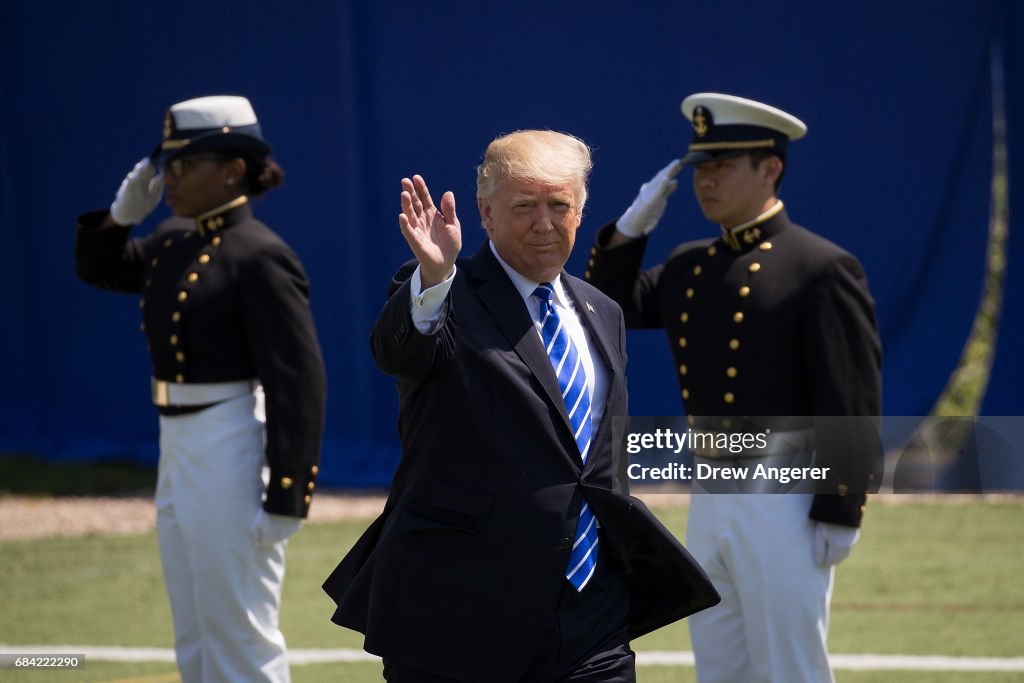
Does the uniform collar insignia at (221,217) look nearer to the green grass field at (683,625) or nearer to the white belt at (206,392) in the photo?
the white belt at (206,392)

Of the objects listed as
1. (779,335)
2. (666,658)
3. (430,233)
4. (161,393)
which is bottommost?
(666,658)

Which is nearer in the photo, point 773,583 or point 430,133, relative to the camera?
point 773,583

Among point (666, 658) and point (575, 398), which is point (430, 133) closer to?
point (666, 658)

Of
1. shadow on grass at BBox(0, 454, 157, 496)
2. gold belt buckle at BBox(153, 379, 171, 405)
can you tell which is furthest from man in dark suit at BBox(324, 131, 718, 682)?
shadow on grass at BBox(0, 454, 157, 496)

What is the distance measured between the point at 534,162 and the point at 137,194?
2.47 meters

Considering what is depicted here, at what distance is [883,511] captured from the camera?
8844mm

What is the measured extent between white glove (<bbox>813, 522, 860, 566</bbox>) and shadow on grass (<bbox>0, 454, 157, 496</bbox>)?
21.0 ft

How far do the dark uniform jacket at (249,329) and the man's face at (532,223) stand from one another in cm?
158

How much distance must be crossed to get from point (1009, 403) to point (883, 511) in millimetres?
1046

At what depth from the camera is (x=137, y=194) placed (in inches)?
209

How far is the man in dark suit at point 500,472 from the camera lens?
3094 mm

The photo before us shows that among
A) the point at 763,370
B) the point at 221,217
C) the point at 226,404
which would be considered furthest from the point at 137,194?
the point at 763,370

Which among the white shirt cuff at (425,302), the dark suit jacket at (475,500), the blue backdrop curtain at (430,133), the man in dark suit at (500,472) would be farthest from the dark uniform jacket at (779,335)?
the blue backdrop curtain at (430,133)

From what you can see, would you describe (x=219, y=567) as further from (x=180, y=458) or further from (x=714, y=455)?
(x=714, y=455)
